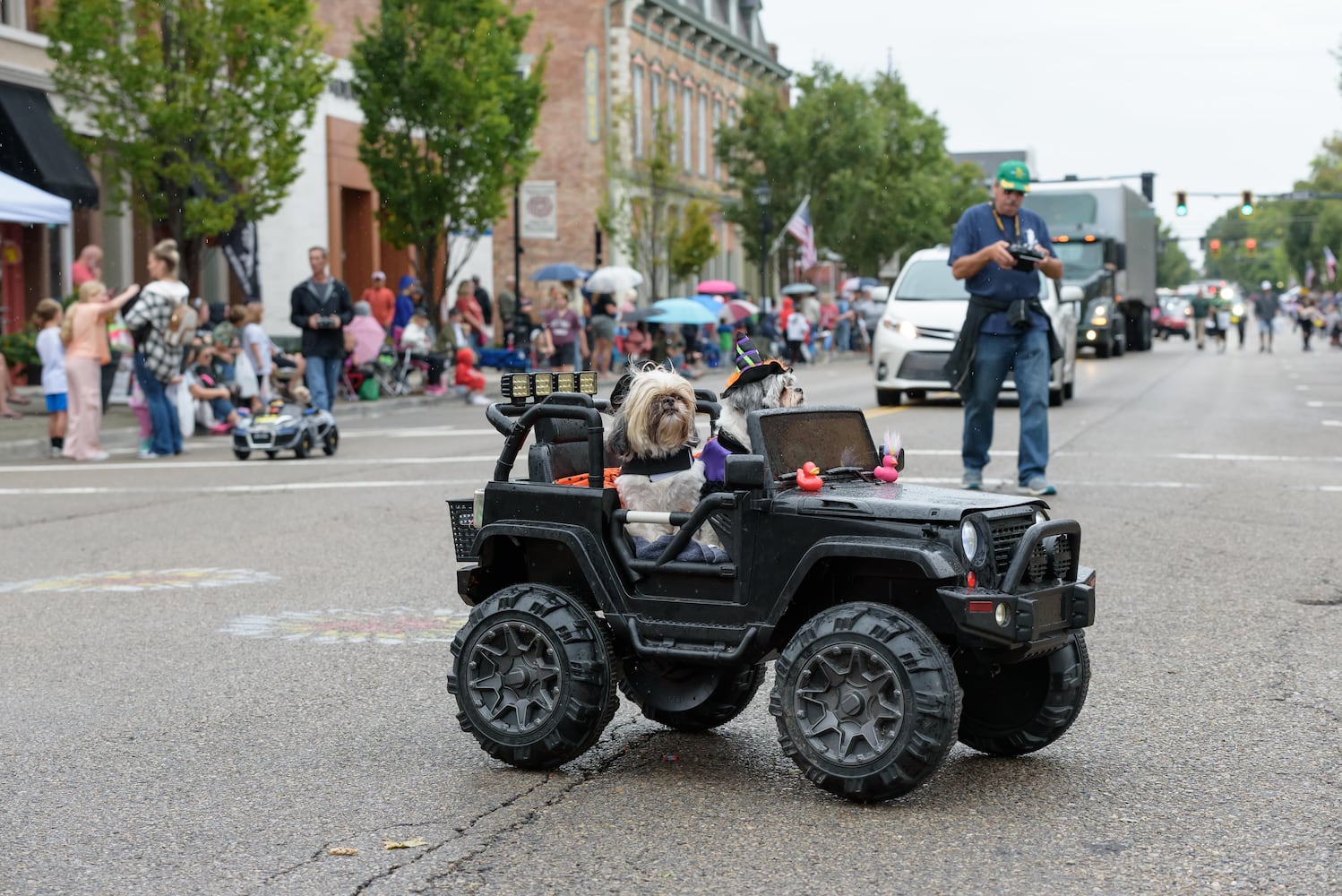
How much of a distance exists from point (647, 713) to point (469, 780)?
658 mm

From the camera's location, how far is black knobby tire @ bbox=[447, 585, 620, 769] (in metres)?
5.08

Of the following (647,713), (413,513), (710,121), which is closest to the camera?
(647,713)

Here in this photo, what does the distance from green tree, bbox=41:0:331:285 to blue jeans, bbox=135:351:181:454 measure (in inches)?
282

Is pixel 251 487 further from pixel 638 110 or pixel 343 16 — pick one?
pixel 638 110

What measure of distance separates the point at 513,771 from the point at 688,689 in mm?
544

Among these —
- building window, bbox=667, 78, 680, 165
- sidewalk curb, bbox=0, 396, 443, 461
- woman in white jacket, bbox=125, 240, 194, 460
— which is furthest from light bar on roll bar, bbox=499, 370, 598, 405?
building window, bbox=667, 78, 680, 165

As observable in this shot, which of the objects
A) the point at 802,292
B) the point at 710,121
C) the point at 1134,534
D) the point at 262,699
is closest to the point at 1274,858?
the point at 262,699

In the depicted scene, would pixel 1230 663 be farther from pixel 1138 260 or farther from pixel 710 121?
pixel 710 121

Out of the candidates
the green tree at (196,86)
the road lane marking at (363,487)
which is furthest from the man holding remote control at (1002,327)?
the green tree at (196,86)

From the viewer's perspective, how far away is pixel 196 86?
78.6 ft

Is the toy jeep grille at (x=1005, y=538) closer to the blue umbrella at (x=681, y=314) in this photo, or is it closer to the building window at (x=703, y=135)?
the blue umbrella at (x=681, y=314)

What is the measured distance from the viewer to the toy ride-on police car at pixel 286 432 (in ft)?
54.9

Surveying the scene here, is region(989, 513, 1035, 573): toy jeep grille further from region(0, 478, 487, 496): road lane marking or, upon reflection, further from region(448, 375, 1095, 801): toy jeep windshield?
region(0, 478, 487, 496): road lane marking

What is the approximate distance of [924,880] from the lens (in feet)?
13.5
